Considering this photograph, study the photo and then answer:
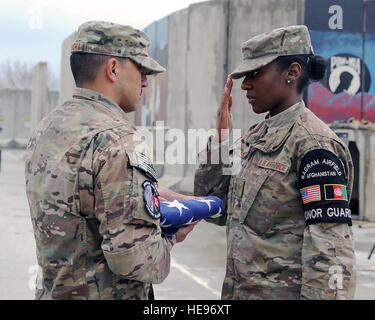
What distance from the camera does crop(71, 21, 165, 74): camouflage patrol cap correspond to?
1.93m

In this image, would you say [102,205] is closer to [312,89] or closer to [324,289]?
[324,289]

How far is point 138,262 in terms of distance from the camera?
176 cm

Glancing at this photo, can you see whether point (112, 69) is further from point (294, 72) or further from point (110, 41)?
point (294, 72)

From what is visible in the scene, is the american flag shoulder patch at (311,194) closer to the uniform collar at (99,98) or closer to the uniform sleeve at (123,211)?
the uniform sleeve at (123,211)

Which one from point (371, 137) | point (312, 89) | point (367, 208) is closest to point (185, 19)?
point (312, 89)

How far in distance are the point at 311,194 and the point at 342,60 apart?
8705 millimetres

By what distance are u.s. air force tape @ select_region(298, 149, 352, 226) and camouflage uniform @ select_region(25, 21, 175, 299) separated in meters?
0.61

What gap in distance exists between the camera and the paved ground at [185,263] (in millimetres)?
5152

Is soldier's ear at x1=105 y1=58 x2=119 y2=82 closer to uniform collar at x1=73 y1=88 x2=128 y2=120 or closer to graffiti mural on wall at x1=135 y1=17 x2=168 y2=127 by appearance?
uniform collar at x1=73 y1=88 x2=128 y2=120

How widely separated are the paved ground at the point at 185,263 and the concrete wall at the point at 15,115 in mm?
25827

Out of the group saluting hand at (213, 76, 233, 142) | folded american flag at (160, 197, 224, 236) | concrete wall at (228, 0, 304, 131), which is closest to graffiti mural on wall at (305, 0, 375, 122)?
concrete wall at (228, 0, 304, 131)

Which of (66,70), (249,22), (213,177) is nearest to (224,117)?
(213,177)

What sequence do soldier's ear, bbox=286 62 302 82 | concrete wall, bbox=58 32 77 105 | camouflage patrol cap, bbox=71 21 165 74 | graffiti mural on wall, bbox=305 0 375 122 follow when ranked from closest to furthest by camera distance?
camouflage patrol cap, bbox=71 21 165 74
soldier's ear, bbox=286 62 302 82
graffiti mural on wall, bbox=305 0 375 122
concrete wall, bbox=58 32 77 105

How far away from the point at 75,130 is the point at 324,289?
1.12m
